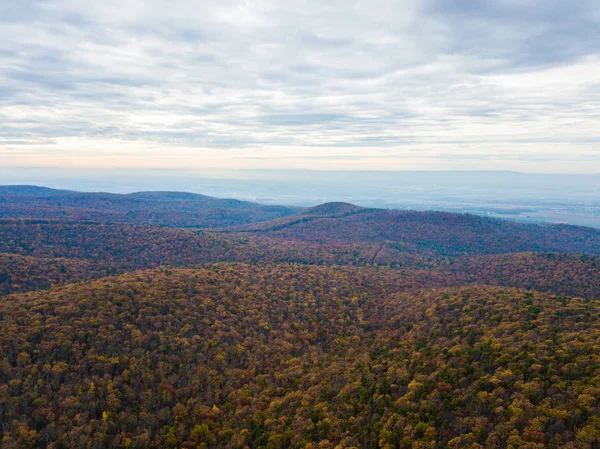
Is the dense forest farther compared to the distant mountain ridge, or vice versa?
the distant mountain ridge

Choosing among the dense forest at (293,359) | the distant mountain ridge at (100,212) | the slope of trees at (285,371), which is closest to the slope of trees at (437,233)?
the distant mountain ridge at (100,212)

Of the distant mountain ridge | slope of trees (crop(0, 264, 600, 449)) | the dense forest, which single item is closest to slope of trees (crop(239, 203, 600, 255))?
the distant mountain ridge

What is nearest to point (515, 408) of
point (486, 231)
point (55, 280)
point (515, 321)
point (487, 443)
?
point (487, 443)

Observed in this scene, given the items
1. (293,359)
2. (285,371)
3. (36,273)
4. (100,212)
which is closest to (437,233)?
(293,359)

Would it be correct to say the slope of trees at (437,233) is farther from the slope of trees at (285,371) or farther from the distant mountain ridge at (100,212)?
the slope of trees at (285,371)

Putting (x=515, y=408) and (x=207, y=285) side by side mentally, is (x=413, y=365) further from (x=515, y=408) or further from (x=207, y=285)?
(x=207, y=285)

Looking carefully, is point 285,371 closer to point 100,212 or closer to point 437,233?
point 437,233

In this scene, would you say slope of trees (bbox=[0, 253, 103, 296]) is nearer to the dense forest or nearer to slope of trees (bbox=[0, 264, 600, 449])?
the dense forest
